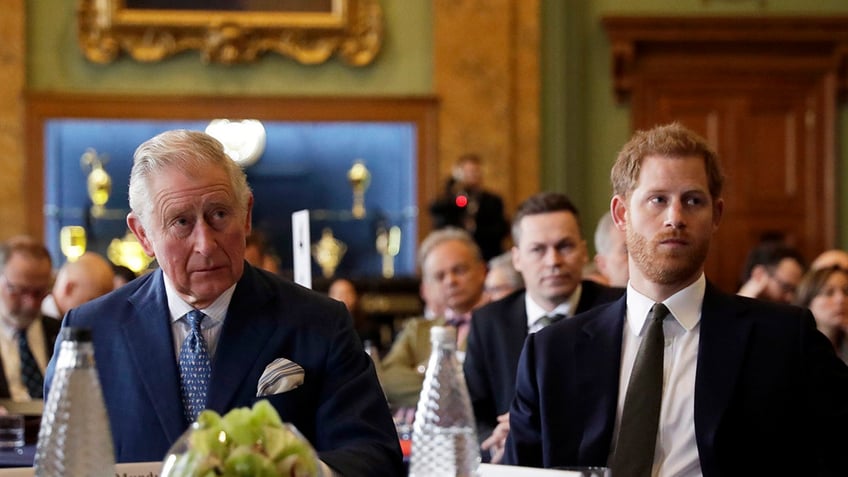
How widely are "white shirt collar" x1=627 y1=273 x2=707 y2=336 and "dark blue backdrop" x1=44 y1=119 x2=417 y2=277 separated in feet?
31.0

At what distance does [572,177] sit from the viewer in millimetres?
12414

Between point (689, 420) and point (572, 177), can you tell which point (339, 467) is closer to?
point (689, 420)

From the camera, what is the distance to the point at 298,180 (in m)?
13.4

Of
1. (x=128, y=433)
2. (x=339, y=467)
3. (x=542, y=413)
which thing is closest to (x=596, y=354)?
(x=542, y=413)

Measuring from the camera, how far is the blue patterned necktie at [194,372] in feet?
9.07

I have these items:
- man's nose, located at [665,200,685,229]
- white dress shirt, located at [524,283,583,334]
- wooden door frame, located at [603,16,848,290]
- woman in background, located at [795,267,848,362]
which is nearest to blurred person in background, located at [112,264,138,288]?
white dress shirt, located at [524,283,583,334]

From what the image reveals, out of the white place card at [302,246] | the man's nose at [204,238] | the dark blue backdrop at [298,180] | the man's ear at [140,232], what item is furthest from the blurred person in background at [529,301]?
the dark blue backdrop at [298,180]

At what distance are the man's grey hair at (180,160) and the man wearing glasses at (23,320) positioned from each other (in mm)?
3431

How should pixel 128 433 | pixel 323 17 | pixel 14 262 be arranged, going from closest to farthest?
pixel 128 433 → pixel 14 262 → pixel 323 17

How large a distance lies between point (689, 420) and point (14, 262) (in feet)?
13.2

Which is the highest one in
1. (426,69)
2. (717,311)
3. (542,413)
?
(426,69)

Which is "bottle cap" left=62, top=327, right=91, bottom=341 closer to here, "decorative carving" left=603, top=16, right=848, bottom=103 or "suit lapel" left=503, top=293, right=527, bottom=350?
"suit lapel" left=503, top=293, right=527, bottom=350

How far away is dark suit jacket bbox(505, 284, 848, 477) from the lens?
2.82m

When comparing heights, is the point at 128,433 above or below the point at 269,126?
below
